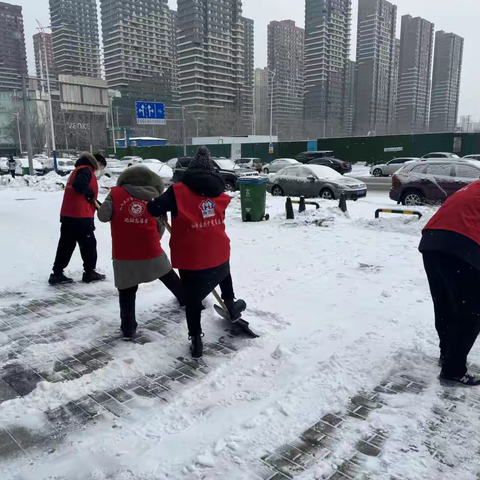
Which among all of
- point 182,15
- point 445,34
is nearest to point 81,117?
point 182,15

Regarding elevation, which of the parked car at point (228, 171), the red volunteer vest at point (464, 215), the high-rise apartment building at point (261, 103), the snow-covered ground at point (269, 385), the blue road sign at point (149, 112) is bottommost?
the snow-covered ground at point (269, 385)

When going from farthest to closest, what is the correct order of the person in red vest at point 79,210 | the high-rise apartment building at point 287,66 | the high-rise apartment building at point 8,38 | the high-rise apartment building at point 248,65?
→ the high-rise apartment building at point 248,65, the high-rise apartment building at point 287,66, the high-rise apartment building at point 8,38, the person in red vest at point 79,210

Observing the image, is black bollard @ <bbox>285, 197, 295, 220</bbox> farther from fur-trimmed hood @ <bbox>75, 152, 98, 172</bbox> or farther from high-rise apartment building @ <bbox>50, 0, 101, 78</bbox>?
high-rise apartment building @ <bbox>50, 0, 101, 78</bbox>

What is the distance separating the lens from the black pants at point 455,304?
3.19 meters

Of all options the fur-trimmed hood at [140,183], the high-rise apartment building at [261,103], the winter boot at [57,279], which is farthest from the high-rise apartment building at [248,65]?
the fur-trimmed hood at [140,183]

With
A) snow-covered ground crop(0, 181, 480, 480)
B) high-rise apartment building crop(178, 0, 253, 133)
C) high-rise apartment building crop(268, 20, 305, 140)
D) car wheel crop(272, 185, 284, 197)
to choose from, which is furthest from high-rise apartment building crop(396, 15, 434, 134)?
snow-covered ground crop(0, 181, 480, 480)

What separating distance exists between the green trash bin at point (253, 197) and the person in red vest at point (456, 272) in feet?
25.0

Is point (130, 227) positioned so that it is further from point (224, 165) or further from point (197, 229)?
point (224, 165)

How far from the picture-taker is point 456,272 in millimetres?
3203

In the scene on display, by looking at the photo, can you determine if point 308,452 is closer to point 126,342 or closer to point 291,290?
point 126,342

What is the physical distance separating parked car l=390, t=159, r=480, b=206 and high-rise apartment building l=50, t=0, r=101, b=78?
66.6 meters

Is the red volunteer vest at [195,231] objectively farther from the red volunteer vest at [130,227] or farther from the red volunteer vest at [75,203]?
the red volunteer vest at [75,203]

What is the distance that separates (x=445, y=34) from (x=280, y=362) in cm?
11683

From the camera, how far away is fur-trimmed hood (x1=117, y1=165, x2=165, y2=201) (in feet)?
13.7
